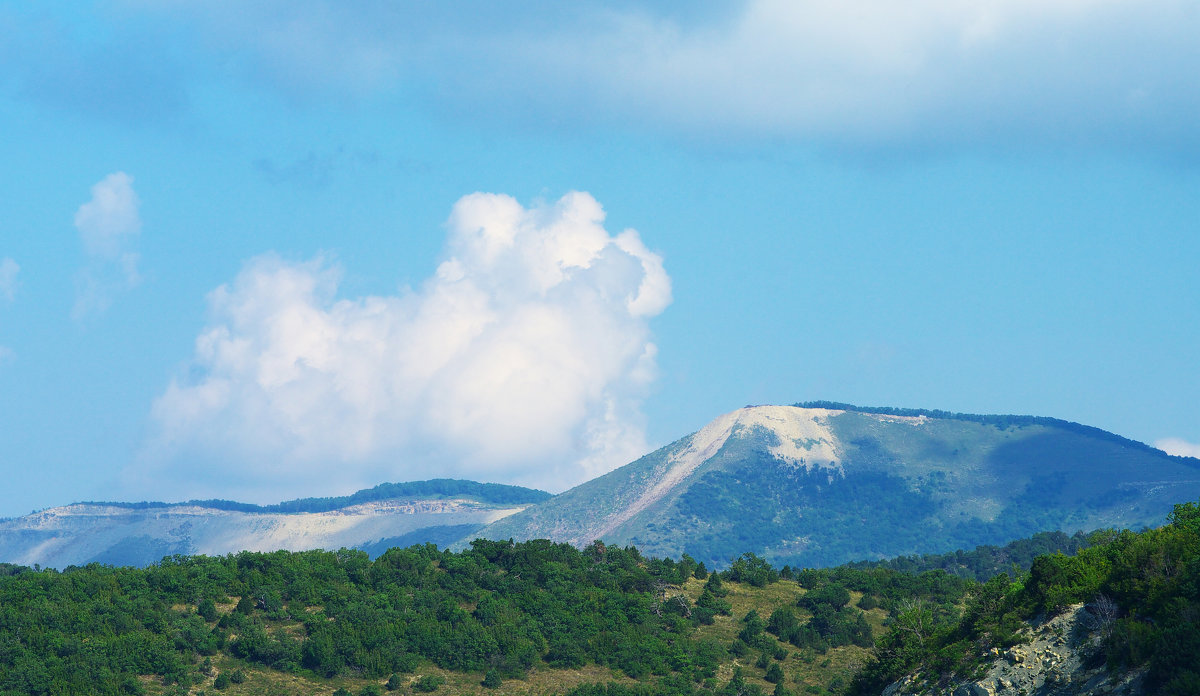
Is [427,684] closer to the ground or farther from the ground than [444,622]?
closer to the ground

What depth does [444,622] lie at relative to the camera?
337 ft

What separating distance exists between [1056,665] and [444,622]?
224 feet

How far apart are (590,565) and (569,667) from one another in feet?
80.9

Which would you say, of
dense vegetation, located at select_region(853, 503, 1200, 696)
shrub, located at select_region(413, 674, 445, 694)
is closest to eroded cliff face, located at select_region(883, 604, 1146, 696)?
dense vegetation, located at select_region(853, 503, 1200, 696)

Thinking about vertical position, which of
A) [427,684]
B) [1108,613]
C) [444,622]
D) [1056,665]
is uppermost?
[1108,613]

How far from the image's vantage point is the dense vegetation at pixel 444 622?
90.3 meters

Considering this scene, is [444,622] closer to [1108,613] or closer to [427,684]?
[427,684]

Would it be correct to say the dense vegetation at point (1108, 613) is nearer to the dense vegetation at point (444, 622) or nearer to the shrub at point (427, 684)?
the dense vegetation at point (444, 622)

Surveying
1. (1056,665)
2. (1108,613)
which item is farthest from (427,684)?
→ (1108,613)

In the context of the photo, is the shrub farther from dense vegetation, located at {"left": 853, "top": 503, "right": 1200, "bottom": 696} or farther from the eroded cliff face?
the eroded cliff face

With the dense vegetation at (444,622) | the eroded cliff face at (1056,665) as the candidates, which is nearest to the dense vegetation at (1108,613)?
the eroded cliff face at (1056,665)

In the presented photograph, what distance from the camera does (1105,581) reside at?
4381 centimetres

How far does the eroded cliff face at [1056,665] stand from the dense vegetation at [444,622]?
28512 mm

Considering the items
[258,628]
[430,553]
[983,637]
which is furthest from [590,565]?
[983,637]
